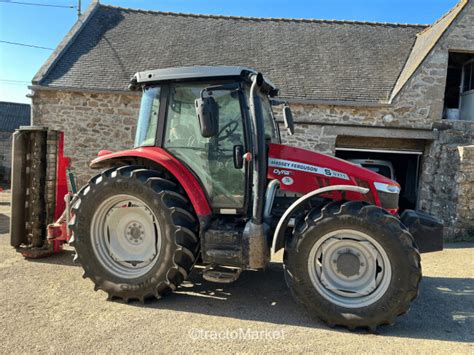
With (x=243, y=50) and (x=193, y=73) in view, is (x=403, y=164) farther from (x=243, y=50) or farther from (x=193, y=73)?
(x=193, y=73)

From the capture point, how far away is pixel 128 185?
147 inches

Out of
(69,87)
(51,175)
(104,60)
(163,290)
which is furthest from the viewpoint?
(104,60)

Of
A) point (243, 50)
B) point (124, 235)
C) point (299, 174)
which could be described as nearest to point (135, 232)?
point (124, 235)

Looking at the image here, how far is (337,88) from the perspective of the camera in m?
9.74

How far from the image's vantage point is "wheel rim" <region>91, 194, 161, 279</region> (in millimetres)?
→ 3885

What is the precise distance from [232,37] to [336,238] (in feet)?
33.2

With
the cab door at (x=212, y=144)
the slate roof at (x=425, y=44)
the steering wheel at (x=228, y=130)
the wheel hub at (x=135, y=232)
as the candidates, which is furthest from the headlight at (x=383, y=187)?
the slate roof at (x=425, y=44)

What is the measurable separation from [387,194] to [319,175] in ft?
2.36

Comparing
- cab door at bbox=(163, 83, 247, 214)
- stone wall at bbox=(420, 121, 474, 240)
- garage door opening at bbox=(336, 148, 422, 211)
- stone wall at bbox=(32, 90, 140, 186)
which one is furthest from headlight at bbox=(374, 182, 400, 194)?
stone wall at bbox=(32, 90, 140, 186)

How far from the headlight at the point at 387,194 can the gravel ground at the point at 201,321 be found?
43.6 inches

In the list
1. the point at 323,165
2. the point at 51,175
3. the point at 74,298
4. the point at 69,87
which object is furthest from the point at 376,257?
the point at 69,87

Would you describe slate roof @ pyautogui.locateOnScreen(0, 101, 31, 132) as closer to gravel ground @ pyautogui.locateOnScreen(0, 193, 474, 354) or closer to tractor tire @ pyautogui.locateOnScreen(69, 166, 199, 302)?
gravel ground @ pyautogui.locateOnScreen(0, 193, 474, 354)

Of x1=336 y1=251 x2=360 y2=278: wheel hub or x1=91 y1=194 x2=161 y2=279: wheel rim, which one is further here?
x1=91 y1=194 x2=161 y2=279: wheel rim

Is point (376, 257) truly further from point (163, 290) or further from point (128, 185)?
point (128, 185)
